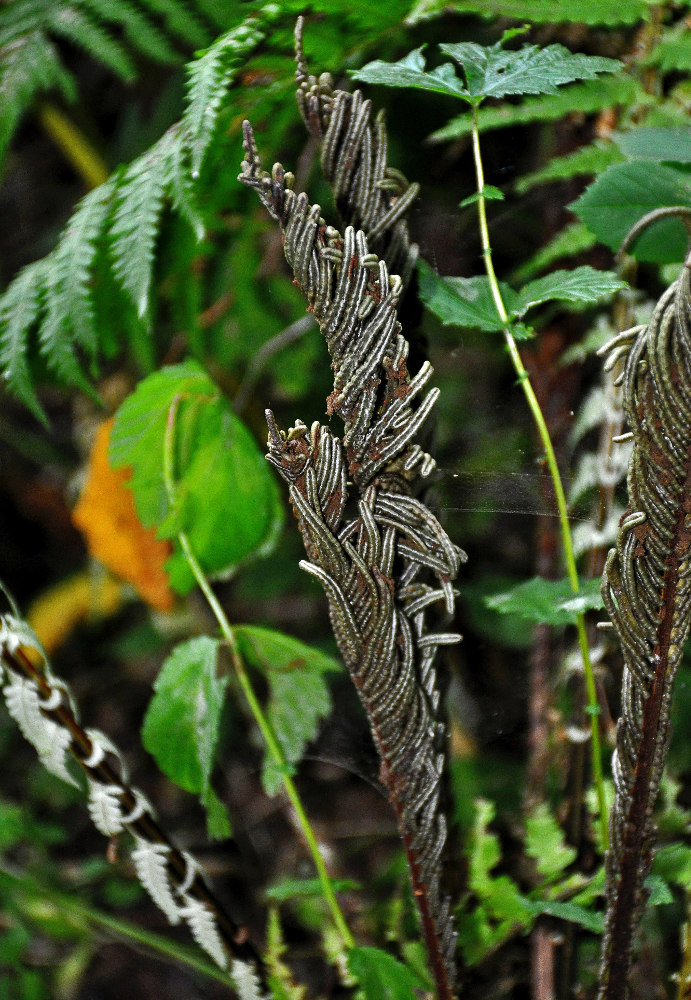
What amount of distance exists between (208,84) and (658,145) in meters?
0.30

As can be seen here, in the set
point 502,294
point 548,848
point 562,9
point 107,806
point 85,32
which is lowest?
point 548,848

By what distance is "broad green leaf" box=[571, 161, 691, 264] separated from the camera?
52 cm

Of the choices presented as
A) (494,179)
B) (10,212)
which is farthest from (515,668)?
(10,212)

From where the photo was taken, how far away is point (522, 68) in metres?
0.49

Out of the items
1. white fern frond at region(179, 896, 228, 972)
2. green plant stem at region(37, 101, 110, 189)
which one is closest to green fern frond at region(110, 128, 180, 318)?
white fern frond at region(179, 896, 228, 972)

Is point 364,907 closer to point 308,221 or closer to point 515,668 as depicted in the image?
point 515,668

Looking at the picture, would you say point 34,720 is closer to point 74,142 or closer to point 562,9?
point 562,9

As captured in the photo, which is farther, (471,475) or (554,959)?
(554,959)

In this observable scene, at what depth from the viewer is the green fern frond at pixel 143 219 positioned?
572mm

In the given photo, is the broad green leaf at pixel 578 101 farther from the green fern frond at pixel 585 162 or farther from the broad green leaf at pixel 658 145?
the broad green leaf at pixel 658 145

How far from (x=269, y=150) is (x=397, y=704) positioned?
549mm

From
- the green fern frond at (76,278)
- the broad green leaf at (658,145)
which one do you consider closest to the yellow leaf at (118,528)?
the green fern frond at (76,278)

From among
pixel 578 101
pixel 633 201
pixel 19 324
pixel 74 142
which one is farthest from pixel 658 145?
pixel 74 142

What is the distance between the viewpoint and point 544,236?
90 centimetres
